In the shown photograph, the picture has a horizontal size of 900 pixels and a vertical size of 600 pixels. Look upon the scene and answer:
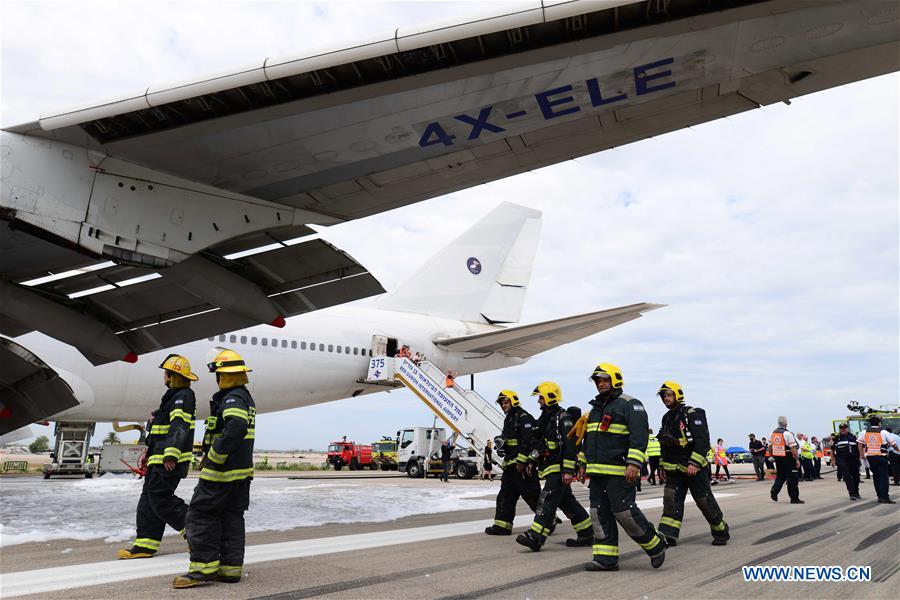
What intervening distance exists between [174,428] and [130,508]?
18.0 ft

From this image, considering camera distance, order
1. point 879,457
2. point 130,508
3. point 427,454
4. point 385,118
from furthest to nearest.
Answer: point 427,454, point 879,457, point 130,508, point 385,118

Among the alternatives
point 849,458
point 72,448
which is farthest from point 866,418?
point 72,448

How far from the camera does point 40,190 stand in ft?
20.0

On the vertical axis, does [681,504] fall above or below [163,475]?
below

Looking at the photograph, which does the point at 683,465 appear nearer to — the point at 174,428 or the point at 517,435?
the point at 517,435

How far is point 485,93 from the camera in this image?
5.69 metres

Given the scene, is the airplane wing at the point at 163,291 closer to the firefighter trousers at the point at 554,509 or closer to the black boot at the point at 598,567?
the firefighter trousers at the point at 554,509

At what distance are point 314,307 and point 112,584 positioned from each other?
4541 mm

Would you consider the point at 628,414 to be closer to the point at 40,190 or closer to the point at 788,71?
the point at 788,71

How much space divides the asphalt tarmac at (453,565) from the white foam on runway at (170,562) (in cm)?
1

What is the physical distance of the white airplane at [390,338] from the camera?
1540cm

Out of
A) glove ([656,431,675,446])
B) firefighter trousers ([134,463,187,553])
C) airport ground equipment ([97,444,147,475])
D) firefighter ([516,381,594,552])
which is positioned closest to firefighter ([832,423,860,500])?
glove ([656,431,675,446])

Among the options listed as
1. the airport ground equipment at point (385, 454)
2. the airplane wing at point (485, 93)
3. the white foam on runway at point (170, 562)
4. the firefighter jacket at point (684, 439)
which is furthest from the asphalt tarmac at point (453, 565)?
the airport ground equipment at point (385, 454)

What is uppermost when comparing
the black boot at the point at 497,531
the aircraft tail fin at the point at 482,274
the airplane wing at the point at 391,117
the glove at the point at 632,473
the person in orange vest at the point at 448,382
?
the aircraft tail fin at the point at 482,274
